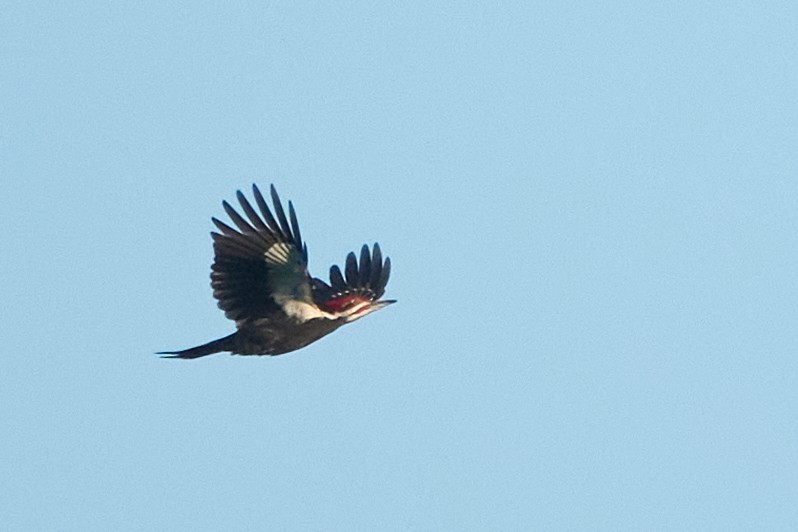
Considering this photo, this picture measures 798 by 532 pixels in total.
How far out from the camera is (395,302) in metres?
37.6

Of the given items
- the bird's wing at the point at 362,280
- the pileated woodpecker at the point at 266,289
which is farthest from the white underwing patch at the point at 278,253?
the bird's wing at the point at 362,280

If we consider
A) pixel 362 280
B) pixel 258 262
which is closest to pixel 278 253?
pixel 258 262

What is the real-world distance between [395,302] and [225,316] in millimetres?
2354

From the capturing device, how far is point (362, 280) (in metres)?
38.3

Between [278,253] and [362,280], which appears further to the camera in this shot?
[362,280]

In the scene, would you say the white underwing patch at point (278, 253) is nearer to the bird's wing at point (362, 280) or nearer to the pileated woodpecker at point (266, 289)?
the pileated woodpecker at point (266, 289)

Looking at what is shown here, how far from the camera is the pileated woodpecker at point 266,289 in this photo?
36.2 m

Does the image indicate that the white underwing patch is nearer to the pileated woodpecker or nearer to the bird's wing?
the pileated woodpecker

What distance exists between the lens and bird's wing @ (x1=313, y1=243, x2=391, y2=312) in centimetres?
3819

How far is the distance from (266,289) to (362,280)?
6.97ft

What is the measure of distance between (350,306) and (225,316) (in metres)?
1.61

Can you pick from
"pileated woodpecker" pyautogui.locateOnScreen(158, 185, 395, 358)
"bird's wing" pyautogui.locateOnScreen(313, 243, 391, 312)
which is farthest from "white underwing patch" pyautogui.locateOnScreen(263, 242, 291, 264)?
"bird's wing" pyautogui.locateOnScreen(313, 243, 391, 312)

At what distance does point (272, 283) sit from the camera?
36.5 metres

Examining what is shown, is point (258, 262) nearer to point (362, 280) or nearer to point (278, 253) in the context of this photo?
point (278, 253)
